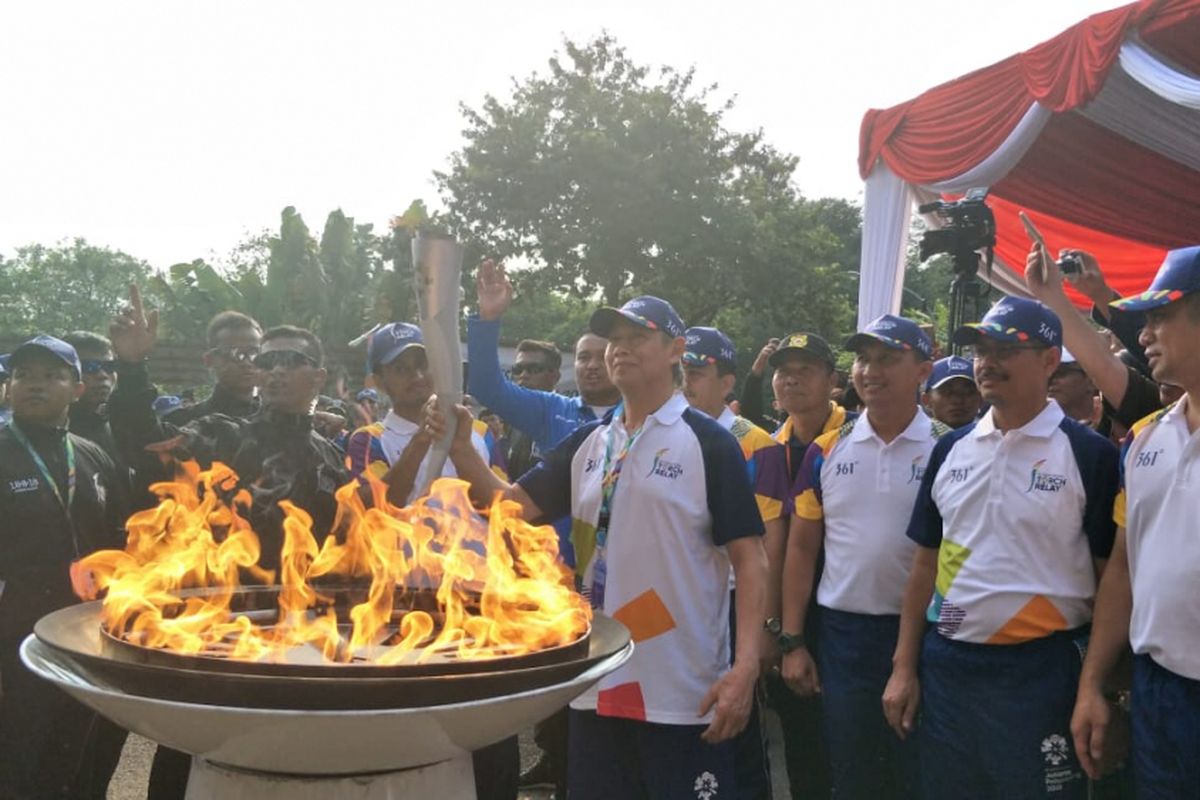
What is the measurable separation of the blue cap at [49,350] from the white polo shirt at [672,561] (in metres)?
2.21

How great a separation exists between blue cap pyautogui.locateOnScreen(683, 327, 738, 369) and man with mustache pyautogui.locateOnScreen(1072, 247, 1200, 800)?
2.03 metres

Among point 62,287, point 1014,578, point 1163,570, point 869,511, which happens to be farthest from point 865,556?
point 62,287

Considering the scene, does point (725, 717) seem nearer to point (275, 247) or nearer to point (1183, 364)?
point (1183, 364)

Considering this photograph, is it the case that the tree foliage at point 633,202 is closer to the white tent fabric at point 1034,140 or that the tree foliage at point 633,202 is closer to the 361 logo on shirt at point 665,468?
the white tent fabric at point 1034,140

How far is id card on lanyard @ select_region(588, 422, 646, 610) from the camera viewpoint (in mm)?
2924

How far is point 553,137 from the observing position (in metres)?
24.4

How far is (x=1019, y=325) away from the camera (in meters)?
2.98

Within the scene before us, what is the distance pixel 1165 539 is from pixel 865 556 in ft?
3.56

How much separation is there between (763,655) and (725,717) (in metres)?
1.10

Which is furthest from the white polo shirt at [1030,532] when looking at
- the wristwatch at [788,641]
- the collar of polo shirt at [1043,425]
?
the wristwatch at [788,641]

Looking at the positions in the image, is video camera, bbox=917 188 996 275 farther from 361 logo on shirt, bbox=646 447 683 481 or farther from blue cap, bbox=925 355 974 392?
361 logo on shirt, bbox=646 447 683 481

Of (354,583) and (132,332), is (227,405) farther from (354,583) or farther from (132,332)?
(354,583)

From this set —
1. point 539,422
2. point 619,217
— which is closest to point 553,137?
point 619,217

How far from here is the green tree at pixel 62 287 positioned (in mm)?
56219
